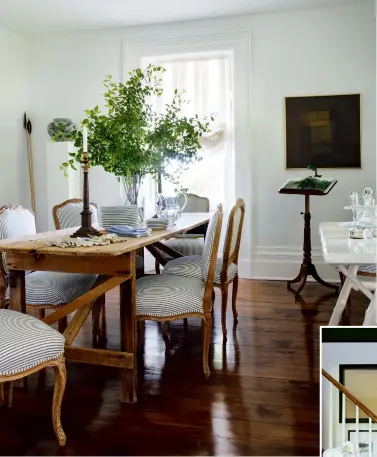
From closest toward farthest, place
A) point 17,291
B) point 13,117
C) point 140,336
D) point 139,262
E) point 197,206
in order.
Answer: point 17,291
point 140,336
point 139,262
point 197,206
point 13,117

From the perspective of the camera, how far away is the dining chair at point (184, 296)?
8.09 feet

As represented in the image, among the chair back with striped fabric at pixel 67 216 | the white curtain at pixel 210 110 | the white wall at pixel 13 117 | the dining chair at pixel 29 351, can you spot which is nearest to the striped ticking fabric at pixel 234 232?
the chair back with striped fabric at pixel 67 216

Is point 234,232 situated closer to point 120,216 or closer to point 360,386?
point 120,216

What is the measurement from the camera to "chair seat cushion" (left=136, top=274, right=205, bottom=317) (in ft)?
8.09

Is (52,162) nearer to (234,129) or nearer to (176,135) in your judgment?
(234,129)

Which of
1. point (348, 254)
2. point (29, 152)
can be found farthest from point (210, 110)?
point (348, 254)

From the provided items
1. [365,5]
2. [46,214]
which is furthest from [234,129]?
[46,214]

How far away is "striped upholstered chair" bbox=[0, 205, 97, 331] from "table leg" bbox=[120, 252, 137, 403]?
20.7 inches

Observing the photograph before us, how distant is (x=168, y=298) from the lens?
2.48 metres

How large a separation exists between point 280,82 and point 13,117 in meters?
3.04

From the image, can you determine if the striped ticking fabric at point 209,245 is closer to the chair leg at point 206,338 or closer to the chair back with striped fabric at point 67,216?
the chair leg at point 206,338

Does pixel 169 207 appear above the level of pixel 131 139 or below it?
below

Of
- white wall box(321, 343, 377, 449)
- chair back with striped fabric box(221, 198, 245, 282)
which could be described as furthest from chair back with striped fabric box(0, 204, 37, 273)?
white wall box(321, 343, 377, 449)

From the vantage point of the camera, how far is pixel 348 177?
16.9 feet
